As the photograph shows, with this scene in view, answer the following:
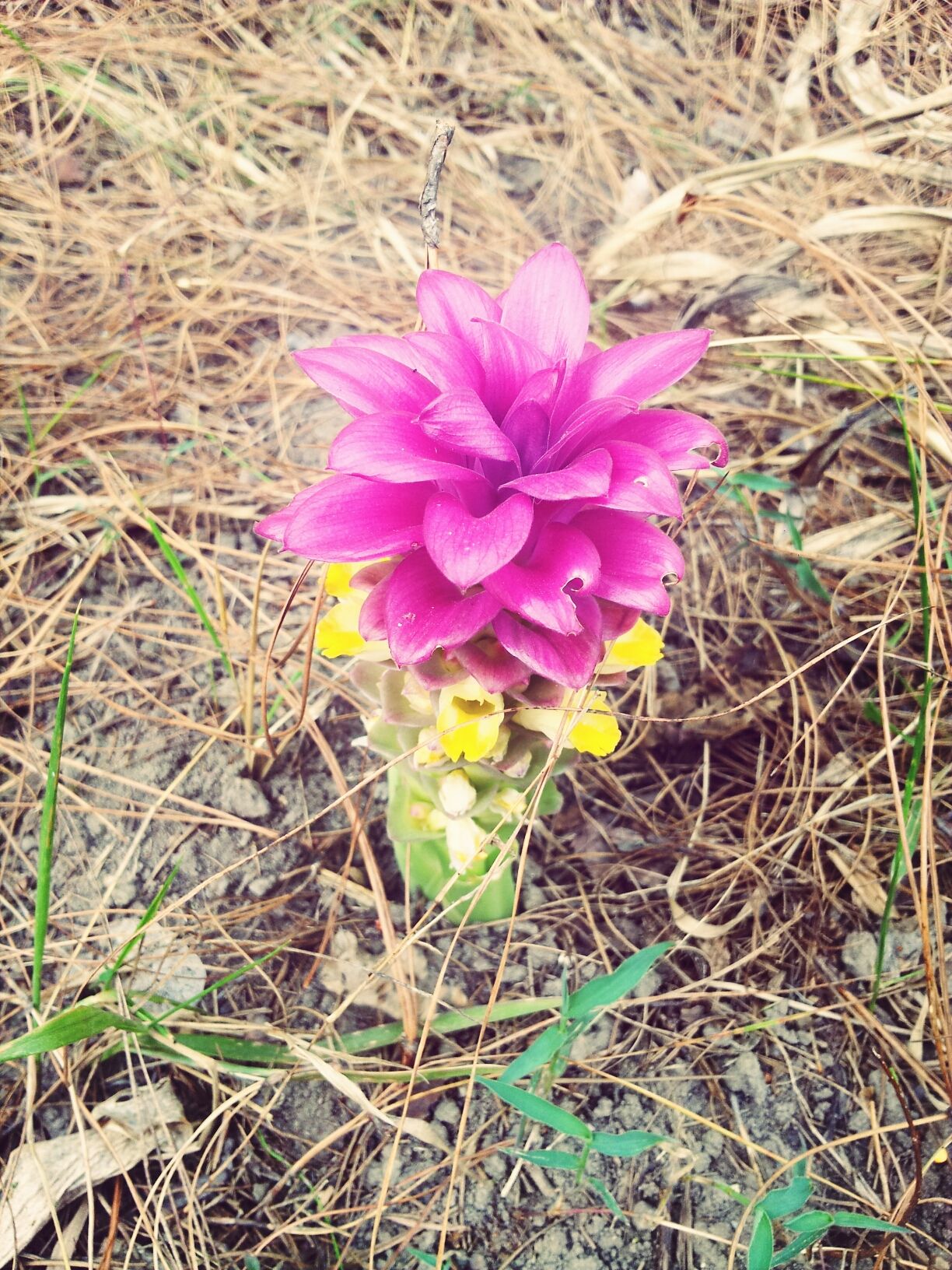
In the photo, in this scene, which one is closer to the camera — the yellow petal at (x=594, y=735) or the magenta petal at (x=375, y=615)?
the magenta petal at (x=375, y=615)

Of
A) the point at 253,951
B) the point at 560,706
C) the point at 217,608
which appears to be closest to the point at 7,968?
the point at 253,951

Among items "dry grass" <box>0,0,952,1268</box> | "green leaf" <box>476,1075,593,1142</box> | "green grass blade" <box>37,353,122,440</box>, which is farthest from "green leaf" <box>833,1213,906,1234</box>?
"green grass blade" <box>37,353,122,440</box>

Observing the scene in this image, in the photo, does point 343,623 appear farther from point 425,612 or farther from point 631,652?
point 631,652

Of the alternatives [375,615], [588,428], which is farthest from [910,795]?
[375,615]

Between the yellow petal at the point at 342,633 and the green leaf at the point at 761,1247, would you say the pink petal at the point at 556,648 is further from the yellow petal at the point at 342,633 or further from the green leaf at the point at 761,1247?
the green leaf at the point at 761,1247

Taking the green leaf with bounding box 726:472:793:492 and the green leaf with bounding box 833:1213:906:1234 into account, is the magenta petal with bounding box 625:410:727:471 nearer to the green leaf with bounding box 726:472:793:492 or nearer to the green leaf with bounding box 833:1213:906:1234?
the green leaf with bounding box 726:472:793:492

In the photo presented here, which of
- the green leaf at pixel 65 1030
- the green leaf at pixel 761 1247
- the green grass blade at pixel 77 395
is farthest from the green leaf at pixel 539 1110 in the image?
the green grass blade at pixel 77 395
